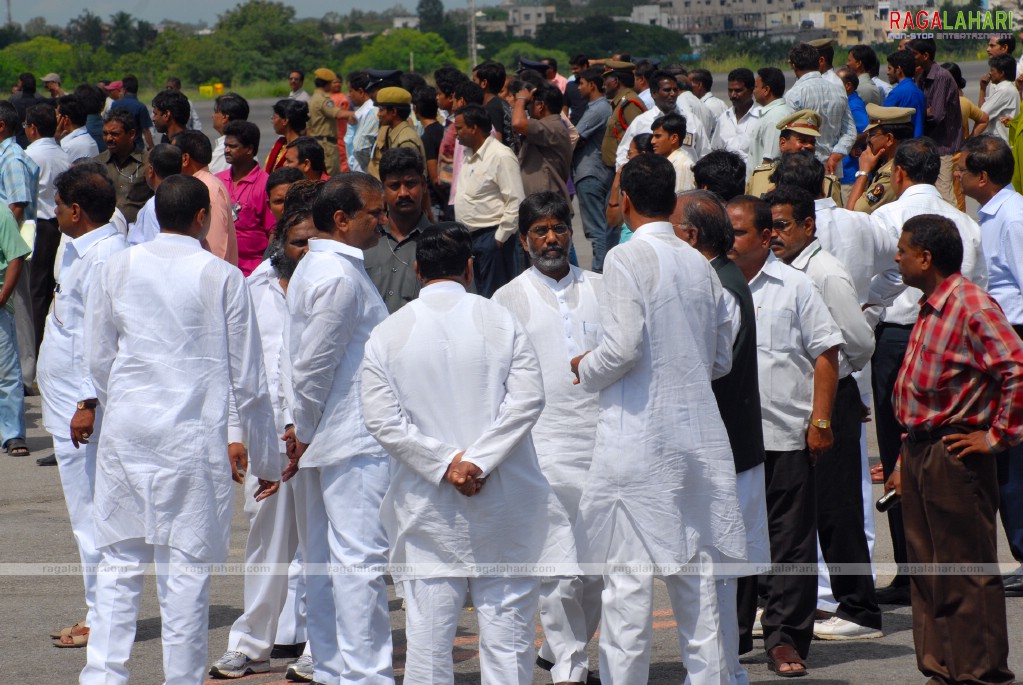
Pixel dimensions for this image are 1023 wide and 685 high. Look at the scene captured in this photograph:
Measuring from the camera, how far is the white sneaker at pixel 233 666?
5.62m

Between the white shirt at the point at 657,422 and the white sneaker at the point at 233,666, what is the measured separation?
1.77 metres

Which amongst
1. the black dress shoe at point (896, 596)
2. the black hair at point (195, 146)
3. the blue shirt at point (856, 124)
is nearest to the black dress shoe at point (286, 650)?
the black dress shoe at point (896, 596)

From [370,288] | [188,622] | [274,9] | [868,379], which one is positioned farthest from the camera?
[274,9]

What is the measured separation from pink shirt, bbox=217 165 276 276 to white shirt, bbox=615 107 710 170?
2.78m

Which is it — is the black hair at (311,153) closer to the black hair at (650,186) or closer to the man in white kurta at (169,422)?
the man in white kurta at (169,422)

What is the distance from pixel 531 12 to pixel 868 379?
82.3m

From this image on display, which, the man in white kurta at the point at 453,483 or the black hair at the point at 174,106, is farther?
the black hair at the point at 174,106

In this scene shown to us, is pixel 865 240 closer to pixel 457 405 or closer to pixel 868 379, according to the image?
pixel 868 379

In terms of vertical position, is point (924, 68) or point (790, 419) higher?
point (924, 68)

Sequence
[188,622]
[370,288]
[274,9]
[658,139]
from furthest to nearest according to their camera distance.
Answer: [274,9]
[658,139]
[370,288]
[188,622]

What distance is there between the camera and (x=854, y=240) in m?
6.63

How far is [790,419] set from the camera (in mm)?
5551

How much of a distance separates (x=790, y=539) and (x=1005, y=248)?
2.26m

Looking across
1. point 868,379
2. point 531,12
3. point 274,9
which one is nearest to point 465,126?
point 868,379
